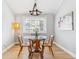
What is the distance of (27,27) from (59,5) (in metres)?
3.01

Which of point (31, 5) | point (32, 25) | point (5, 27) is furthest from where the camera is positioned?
point (32, 25)

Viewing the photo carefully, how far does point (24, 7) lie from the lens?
329 inches

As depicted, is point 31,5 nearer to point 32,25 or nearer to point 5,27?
point 32,25

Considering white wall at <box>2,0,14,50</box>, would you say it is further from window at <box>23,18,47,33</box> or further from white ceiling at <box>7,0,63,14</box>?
window at <box>23,18,47,33</box>

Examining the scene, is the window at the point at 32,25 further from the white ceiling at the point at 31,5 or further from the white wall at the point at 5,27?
the white wall at the point at 5,27

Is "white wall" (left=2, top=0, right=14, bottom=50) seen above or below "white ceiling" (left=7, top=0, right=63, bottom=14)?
below

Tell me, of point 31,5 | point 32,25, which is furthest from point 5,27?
point 32,25

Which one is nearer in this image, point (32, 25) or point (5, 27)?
point (5, 27)

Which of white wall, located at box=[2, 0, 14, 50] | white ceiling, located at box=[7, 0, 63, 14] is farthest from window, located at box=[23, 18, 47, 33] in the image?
white wall, located at box=[2, 0, 14, 50]

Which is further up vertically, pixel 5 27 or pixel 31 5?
pixel 31 5

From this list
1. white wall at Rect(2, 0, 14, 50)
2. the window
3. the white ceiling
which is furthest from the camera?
the window

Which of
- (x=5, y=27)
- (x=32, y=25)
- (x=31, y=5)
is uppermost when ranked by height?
(x=31, y=5)

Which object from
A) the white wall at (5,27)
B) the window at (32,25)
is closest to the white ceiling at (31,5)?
the white wall at (5,27)

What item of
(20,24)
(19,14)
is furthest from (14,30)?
(19,14)
